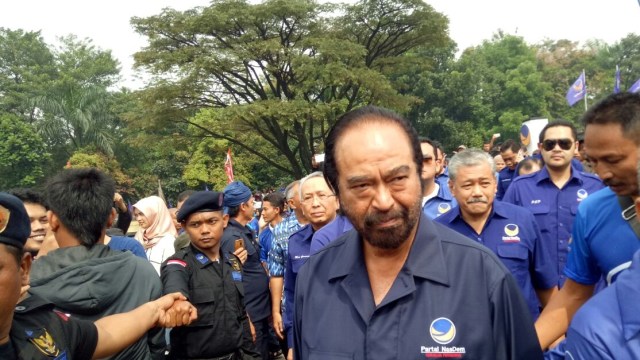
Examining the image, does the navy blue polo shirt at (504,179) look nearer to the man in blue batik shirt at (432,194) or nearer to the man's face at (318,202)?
the man in blue batik shirt at (432,194)

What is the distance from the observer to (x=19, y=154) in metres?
36.9

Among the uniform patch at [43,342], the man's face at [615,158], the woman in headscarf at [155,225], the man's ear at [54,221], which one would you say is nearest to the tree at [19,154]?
the woman in headscarf at [155,225]

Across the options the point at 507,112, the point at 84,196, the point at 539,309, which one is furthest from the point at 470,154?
the point at 507,112

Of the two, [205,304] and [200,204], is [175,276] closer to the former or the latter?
[205,304]

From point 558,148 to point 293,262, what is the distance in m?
2.54

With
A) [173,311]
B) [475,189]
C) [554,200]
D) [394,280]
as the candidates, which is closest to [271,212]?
[554,200]

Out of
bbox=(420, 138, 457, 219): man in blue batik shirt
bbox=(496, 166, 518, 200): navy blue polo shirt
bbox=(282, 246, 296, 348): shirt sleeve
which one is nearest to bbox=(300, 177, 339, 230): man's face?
bbox=(282, 246, 296, 348): shirt sleeve

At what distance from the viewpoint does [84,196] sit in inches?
109

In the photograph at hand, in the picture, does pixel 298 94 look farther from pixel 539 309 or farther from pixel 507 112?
pixel 507 112

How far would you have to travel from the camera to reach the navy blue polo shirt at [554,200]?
4422mm

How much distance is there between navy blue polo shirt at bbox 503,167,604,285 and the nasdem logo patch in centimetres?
302

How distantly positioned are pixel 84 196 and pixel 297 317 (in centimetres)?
141

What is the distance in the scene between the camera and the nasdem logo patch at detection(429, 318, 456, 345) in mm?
1658

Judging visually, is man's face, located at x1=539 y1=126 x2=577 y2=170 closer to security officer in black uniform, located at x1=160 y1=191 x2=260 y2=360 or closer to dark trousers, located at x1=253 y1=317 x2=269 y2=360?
security officer in black uniform, located at x1=160 y1=191 x2=260 y2=360
